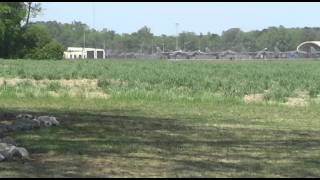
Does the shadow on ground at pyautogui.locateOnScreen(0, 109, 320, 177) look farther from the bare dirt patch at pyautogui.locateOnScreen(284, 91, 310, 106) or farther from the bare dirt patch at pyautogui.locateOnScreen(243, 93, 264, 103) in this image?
the bare dirt patch at pyautogui.locateOnScreen(243, 93, 264, 103)

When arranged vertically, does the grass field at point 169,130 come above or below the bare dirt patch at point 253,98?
above

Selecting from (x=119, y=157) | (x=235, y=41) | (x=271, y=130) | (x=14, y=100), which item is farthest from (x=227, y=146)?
(x=235, y=41)

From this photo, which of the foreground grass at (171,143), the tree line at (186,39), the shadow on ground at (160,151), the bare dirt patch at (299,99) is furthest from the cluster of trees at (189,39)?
the shadow on ground at (160,151)

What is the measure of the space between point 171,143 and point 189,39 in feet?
611

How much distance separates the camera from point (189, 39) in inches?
7712

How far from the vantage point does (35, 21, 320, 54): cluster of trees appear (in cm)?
17588

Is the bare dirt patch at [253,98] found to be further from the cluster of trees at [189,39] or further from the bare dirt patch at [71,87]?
the cluster of trees at [189,39]

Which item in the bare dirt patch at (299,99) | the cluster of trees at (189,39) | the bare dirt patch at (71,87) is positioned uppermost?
the cluster of trees at (189,39)

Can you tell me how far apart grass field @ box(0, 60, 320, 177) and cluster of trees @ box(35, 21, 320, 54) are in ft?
479

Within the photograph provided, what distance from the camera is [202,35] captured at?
196m

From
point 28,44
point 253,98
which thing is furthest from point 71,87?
point 28,44

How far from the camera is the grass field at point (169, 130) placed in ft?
26.7

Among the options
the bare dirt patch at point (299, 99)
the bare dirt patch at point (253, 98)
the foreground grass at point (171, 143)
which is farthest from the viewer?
the bare dirt patch at point (253, 98)

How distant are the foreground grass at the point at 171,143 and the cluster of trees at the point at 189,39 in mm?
153228
